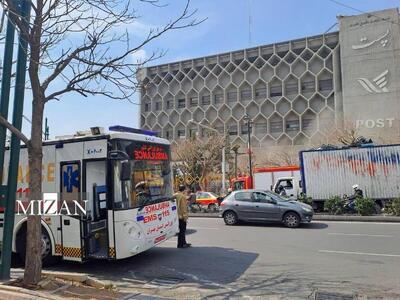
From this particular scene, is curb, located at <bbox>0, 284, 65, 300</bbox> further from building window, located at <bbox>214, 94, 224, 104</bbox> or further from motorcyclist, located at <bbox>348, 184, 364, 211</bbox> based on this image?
building window, located at <bbox>214, 94, 224, 104</bbox>

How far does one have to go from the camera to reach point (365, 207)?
62.0 ft

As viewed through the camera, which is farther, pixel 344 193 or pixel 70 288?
pixel 344 193

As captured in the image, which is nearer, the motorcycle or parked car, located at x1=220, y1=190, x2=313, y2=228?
parked car, located at x1=220, y1=190, x2=313, y2=228

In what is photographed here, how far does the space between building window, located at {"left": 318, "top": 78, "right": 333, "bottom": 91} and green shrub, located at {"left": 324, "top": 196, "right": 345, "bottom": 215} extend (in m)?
46.4

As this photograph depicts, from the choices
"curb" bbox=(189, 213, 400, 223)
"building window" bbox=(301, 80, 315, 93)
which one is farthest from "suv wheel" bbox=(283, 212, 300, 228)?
"building window" bbox=(301, 80, 315, 93)

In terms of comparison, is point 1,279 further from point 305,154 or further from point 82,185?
point 305,154

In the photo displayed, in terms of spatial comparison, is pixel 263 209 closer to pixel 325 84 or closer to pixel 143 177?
pixel 143 177

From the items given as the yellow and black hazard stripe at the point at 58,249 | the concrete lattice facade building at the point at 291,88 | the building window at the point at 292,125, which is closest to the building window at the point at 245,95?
the concrete lattice facade building at the point at 291,88

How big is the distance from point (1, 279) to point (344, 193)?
57.8ft

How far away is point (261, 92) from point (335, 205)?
171ft

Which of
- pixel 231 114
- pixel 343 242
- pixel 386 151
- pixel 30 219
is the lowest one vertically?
pixel 343 242

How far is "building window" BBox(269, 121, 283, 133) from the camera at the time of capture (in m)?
67.9

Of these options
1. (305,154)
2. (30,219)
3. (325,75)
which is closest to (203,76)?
(325,75)

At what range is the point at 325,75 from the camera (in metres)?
64.1
